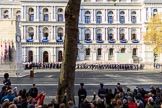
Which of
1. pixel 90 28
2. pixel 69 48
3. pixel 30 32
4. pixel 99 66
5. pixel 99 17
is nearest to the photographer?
pixel 69 48

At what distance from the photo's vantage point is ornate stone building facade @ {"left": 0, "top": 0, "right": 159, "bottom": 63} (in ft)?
320

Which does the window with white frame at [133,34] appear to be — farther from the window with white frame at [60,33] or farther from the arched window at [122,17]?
the window with white frame at [60,33]

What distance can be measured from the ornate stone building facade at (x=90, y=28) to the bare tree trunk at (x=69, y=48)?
81.2 meters

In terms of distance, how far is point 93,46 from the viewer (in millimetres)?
99625

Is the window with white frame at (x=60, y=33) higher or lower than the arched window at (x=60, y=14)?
lower

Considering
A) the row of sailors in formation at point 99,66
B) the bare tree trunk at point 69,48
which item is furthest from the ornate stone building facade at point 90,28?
the bare tree trunk at point 69,48

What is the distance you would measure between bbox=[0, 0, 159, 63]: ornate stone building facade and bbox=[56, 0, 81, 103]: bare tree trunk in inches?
3198

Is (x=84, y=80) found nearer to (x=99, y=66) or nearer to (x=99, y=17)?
(x=99, y=66)

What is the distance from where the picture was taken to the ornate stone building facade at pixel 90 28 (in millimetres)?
97562

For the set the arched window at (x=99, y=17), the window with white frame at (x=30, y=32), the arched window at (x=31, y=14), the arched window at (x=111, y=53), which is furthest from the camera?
the arched window at (x=99, y=17)

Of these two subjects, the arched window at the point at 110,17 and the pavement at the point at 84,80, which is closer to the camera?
the pavement at the point at 84,80

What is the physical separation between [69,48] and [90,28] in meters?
85.8

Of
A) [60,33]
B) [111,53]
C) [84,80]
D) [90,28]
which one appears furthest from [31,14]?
[84,80]

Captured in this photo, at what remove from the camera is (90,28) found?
101 meters
